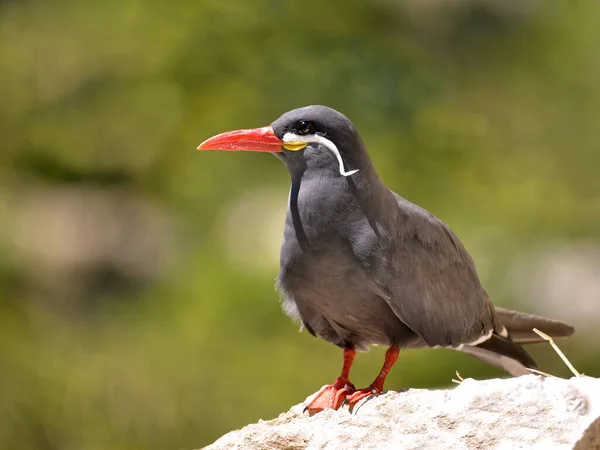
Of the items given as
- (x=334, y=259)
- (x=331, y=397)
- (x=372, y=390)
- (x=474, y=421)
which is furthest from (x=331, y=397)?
(x=474, y=421)

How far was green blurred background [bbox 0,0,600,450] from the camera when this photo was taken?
4.11 m

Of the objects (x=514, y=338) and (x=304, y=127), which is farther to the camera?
(x=514, y=338)

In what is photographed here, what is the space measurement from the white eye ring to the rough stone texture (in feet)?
1.67

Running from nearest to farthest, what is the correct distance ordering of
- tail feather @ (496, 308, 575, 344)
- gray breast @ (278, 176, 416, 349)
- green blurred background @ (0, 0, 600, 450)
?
gray breast @ (278, 176, 416, 349) < tail feather @ (496, 308, 575, 344) < green blurred background @ (0, 0, 600, 450)

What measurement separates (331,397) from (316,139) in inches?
23.9

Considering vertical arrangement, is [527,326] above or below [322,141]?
below

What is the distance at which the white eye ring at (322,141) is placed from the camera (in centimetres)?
184

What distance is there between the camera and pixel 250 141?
1.88 m

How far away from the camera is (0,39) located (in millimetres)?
5102

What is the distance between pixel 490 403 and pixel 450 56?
4.00 metres

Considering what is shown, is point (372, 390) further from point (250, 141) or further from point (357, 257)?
point (250, 141)

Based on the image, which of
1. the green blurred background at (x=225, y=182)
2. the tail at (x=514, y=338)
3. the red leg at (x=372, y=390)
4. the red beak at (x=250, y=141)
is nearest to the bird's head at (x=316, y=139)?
the red beak at (x=250, y=141)

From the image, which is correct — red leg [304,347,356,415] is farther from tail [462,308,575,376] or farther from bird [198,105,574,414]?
tail [462,308,575,376]

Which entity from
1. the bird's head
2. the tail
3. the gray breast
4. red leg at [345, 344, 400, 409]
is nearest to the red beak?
the bird's head
